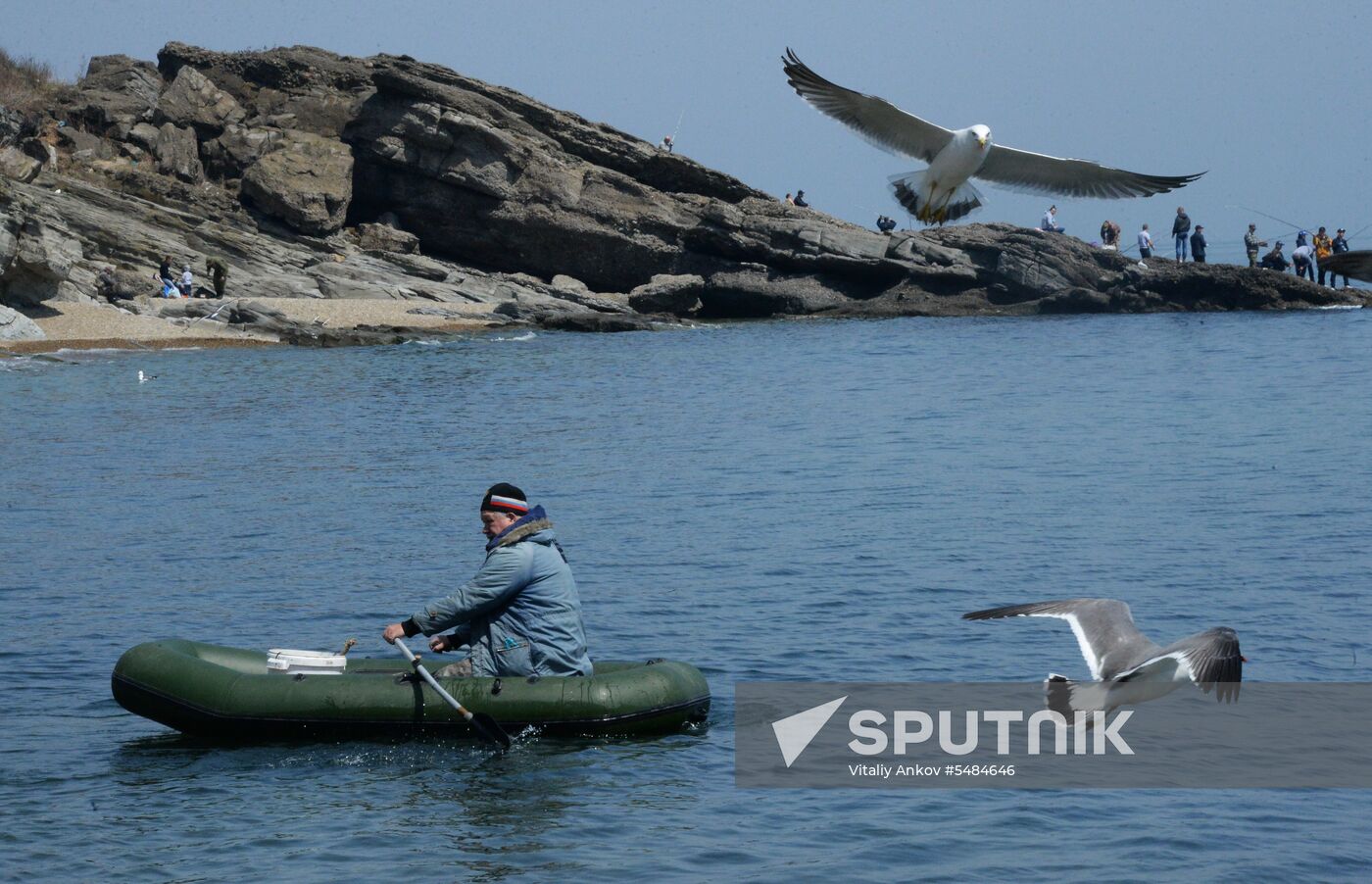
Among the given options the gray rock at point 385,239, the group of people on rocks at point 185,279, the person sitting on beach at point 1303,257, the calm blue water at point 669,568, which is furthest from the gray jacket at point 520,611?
the gray rock at point 385,239

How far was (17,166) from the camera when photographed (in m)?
42.8

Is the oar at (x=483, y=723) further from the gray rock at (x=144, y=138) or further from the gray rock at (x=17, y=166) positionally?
the gray rock at (x=144, y=138)

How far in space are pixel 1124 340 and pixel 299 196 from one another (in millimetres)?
26852

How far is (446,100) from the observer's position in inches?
2066

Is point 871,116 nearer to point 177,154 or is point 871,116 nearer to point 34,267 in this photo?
point 34,267

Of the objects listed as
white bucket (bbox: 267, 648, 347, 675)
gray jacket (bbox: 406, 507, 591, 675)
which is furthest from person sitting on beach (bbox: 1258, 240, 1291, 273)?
white bucket (bbox: 267, 648, 347, 675)

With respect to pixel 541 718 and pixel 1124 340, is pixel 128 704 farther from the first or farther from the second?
pixel 1124 340

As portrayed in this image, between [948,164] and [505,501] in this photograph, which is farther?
[948,164]

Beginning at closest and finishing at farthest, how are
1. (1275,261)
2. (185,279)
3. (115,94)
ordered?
(185,279) < (1275,261) < (115,94)

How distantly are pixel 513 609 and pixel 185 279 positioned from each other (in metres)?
35.3

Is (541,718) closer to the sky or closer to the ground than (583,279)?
closer to the ground

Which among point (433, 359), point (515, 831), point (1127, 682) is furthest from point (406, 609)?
point (433, 359)

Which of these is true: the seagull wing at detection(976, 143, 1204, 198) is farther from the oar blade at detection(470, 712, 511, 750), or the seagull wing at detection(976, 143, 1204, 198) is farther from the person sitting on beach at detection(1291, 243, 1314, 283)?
the person sitting on beach at detection(1291, 243, 1314, 283)

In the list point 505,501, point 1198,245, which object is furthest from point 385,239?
point 505,501
